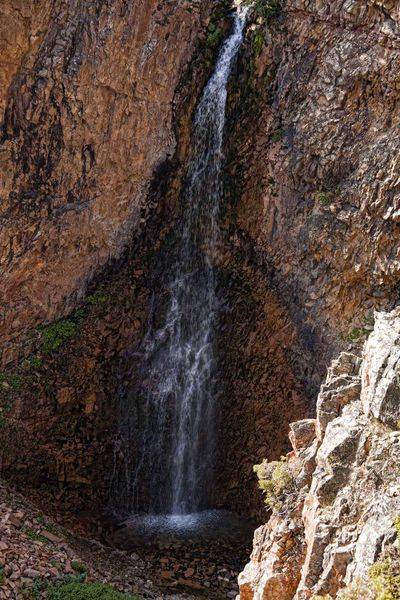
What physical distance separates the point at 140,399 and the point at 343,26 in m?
10.6

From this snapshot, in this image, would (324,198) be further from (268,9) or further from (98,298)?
(98,298)

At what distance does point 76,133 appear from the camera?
43.8 ft

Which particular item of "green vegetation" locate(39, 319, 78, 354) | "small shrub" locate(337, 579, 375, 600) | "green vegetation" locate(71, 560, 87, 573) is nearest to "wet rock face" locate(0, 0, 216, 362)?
"green vegetation" locate(39, 319, 78, 354)

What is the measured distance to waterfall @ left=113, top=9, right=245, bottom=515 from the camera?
1461cm

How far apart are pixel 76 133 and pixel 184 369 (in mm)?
6583

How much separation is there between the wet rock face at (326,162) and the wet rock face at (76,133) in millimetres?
2269

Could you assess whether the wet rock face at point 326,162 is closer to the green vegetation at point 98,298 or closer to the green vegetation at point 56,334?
the green vegetation at point 98,298

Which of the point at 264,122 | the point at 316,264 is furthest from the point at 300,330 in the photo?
the point at 264,122

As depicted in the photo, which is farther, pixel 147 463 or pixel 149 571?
pixel 147 463

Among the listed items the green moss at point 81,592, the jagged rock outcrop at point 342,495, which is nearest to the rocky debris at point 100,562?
the green moss at point 81,592

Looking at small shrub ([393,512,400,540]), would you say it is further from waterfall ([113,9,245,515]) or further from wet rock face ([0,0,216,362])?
wet rock face ([0,0,216,362])

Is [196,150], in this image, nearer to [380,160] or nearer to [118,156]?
[118,156]

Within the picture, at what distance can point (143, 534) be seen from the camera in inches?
527

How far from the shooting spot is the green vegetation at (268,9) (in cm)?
1367
